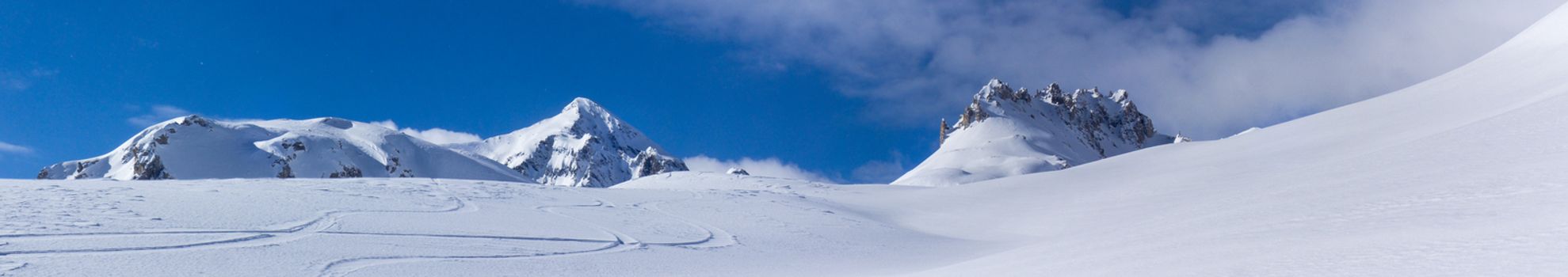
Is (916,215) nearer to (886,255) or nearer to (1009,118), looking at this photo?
(886,255)

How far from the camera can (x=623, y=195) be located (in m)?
22.5

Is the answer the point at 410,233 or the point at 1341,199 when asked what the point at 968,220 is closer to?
the point at 1341,199

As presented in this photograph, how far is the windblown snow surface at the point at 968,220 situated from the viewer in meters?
7.23

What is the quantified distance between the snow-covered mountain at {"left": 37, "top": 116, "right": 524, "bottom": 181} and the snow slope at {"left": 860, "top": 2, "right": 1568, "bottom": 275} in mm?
144635

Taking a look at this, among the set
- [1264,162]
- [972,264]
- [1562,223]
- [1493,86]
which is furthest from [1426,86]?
[1562,223]

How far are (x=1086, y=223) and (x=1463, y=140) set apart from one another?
630 cm

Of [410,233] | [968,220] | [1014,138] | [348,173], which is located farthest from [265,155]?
[410,233]

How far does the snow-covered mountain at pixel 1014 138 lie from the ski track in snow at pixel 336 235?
75.3 meters

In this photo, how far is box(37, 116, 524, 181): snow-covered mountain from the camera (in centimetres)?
14138

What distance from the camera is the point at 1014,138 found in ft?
472

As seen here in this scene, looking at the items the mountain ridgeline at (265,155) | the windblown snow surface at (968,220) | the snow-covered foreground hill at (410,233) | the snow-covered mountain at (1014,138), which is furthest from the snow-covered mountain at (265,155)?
the windblown snow surface at (968,220)

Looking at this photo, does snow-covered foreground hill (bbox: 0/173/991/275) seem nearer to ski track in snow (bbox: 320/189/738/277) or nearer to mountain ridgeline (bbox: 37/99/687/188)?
ski track in snow (bbox: 320/189/738/277)

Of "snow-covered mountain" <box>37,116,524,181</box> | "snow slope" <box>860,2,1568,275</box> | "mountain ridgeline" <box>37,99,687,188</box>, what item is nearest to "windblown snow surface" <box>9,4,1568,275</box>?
"snow slope" <box>860,2,1568,275</box>

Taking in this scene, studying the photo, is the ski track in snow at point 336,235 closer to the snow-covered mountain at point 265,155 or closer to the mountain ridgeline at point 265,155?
the snow-covered mountain at point 265,155
